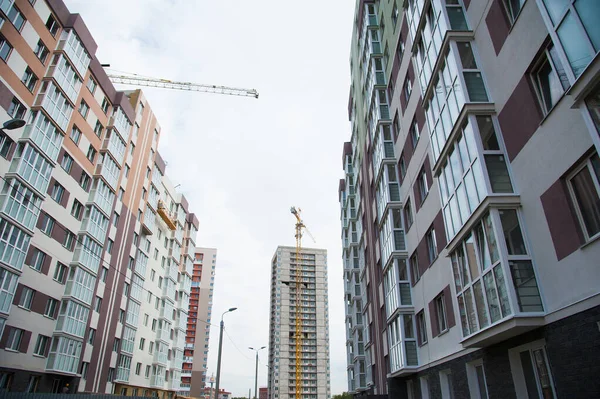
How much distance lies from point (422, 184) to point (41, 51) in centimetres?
2543

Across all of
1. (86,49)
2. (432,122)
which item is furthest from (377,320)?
(86,49)

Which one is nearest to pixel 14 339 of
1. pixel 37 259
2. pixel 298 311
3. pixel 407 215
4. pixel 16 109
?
pixel 37 259

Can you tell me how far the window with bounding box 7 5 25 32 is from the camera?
2305 cm

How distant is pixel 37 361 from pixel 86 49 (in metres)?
22.1

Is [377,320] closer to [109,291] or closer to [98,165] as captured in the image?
[109,291]

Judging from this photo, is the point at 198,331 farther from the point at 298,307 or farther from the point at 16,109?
the point at 16,109

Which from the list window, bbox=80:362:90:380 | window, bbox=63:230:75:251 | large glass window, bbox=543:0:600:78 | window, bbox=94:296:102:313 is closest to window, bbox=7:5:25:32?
window, bbox=63:230:75:251

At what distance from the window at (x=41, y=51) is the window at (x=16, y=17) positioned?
1872 mm

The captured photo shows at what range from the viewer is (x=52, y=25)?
1093 inches

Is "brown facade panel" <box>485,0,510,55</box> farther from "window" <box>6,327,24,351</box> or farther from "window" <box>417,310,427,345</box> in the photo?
"window" <box>6,327,24,351</box>

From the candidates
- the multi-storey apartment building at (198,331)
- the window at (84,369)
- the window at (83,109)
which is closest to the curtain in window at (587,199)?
the window at (83,109)

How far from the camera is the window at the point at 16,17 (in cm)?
2305

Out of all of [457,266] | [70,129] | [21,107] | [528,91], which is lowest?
[457,266]

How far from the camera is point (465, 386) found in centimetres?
1365
